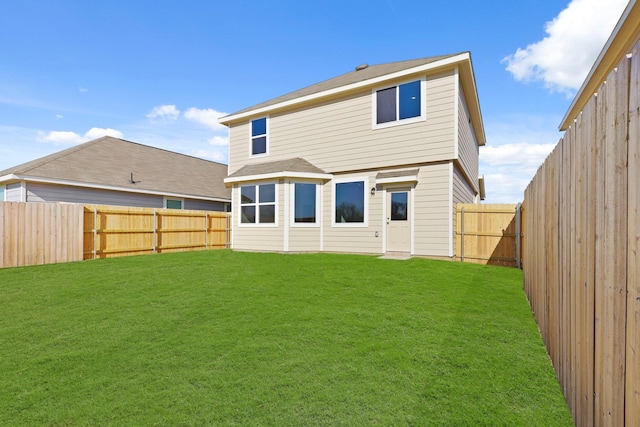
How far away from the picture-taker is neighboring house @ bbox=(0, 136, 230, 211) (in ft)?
45.0

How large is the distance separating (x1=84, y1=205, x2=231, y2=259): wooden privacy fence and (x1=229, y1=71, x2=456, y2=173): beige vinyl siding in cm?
310

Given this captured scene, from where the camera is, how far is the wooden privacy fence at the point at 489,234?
9484 mm

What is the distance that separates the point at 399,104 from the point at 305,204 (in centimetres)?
501

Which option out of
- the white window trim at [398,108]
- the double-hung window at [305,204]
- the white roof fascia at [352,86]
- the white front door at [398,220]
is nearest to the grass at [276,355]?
the white front door at [398,220]

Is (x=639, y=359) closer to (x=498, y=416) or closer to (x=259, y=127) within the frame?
(x=498, y=416)

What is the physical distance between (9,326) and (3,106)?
14.4 m

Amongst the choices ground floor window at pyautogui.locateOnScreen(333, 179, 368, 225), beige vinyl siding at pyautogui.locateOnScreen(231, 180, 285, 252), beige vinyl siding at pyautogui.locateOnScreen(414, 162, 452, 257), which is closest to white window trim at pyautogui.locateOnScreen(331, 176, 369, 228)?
ground floor window at pyautogui.locateOnScreen(333, 179, 368, 225)

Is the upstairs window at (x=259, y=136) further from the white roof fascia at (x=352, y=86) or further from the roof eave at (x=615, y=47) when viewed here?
the roof eave at (x=615, y=47)

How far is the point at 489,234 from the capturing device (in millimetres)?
9727

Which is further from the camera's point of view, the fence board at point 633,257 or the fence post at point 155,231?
the fence post at point 155,231

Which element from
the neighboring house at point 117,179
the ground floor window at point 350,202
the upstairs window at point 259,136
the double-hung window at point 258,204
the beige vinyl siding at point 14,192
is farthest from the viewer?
the upstairs window at point 259,136

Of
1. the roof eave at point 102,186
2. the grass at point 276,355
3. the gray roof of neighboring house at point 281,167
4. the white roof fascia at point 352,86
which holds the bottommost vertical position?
the grass at point 276,355

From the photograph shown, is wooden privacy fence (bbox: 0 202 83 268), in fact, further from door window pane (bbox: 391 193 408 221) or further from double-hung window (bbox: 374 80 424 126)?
double-hung window (bbox: 374 80 424 126)

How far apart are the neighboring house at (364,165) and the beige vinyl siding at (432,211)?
0.03 m
